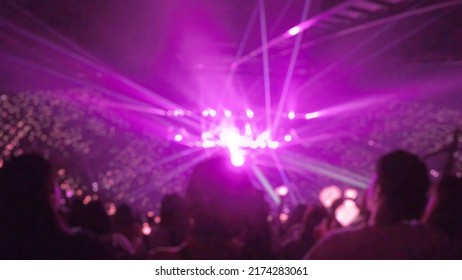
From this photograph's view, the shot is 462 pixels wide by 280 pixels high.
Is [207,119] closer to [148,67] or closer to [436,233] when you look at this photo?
[148,67]

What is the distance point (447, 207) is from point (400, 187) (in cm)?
22

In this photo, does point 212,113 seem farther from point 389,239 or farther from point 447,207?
point 389,239

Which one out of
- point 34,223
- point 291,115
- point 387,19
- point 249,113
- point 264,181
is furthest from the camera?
point 264,181

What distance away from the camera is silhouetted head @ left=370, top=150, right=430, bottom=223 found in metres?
2.35

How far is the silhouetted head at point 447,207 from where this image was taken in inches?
91.0

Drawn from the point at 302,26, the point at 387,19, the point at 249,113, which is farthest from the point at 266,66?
the point at 249,113

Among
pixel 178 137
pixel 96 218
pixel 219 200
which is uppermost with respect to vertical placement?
pixel 178 137

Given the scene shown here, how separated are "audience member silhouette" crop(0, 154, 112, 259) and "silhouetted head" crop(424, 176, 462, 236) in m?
1.38

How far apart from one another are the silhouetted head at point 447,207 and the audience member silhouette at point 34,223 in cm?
138

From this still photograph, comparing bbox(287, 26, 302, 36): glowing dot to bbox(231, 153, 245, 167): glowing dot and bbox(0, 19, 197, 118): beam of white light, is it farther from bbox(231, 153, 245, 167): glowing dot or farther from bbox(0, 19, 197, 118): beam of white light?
bbox(0, 19, 197, 118): beam of white light

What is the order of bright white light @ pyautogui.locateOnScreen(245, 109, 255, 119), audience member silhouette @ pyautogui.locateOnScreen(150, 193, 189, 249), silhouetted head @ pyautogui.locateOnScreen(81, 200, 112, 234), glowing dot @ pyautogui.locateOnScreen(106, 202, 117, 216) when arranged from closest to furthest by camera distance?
silhouetted head @ pyautogui.locateOnScreen(81, 200, 112, 234), audience member silhouette @ pyautogui.locateOnScreen(150, 193, 189, 249), glowing dot @ pyautogui.locateOnScreen(106, 202, 117, 216), bright white light @ pyautogui.locateOnScreen(245, 109, 255, 119)

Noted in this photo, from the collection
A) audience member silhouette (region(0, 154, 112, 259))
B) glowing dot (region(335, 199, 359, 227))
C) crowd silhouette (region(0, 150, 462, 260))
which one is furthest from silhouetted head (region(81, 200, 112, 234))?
glowing dot (region(335, 199, 359, 227))

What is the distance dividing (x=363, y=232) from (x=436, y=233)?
290mm

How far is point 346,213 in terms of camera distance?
3.79 metres
